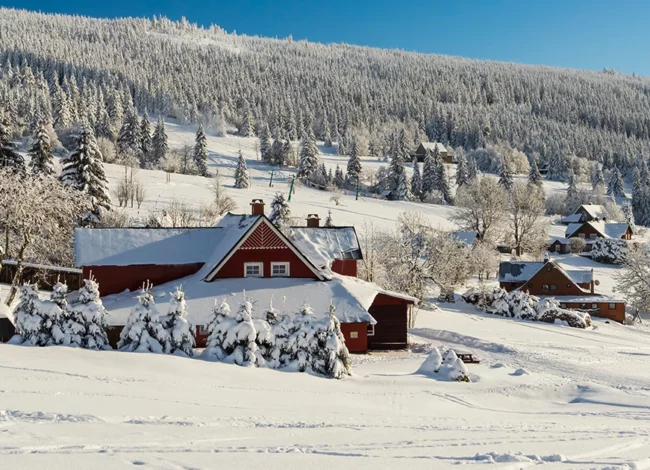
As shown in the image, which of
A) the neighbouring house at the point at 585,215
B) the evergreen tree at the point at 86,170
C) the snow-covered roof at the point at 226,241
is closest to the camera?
the snow-covered roof at the point at 226,241

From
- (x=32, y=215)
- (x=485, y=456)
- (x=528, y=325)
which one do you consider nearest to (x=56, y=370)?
(x=485, y=456)

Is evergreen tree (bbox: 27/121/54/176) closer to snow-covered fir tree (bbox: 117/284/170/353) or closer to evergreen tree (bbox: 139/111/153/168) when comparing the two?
snow-covered fir tree (bbox: 117/284/170/353)

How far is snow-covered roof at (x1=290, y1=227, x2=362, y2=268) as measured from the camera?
103 feet

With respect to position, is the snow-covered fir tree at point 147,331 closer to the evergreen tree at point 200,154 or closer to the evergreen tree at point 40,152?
the evergreen tree at point 40,152

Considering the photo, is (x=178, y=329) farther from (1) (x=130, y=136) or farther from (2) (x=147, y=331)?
(1) (x=130, y=136)

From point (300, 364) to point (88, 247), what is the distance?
14944 millimetres

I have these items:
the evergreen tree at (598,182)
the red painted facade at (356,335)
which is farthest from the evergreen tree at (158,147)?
the evergreen tree at (598,182)

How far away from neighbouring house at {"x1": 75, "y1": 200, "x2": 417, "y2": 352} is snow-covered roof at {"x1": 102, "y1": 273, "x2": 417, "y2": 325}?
0.04 meters

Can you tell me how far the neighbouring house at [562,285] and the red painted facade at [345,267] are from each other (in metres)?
25.0

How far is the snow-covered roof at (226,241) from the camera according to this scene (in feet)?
A: 90.3

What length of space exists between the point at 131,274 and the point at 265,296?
24.0 feet

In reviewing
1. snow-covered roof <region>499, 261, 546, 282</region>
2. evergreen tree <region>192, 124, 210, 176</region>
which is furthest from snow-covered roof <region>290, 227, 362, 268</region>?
evergreen tree <region>192, 124, 210, 176</region>

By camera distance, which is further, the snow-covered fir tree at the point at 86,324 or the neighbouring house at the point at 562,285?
the neighbouring house at the point at 562,285

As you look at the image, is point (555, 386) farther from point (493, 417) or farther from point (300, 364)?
point (300, 364)
